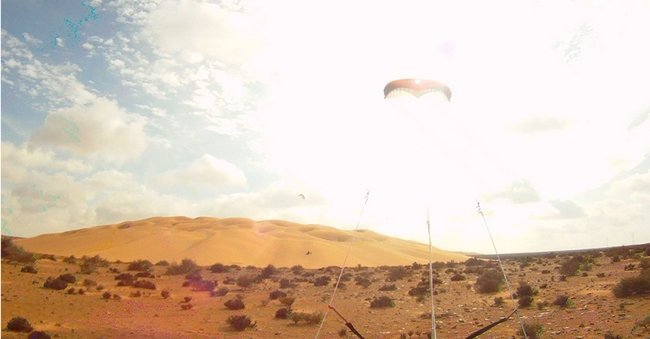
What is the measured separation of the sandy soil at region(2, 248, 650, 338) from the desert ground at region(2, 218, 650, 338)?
1.6 inches

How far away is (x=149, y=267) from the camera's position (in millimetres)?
33531

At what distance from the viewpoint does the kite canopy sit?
32.7 ft

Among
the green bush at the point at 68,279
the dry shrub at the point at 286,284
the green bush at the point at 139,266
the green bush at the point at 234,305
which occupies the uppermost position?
the green bush at the point at 139,266

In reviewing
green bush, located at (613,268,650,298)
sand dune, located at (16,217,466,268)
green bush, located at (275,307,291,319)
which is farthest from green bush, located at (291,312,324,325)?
sand dune, located at (16,217,466,268)

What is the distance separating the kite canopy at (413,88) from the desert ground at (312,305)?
831 cm

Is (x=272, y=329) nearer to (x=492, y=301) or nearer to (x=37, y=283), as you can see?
(x=492, y=301)

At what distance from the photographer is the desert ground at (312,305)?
1459 cm

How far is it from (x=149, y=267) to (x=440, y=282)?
2219 centimetres

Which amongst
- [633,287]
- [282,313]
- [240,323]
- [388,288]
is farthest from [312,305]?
[633,287]

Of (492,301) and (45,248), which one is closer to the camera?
(492,301)

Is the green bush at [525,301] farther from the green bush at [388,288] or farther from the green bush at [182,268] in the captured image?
the green bush at [182,268]

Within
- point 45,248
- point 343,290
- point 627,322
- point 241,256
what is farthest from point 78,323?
point 45,248

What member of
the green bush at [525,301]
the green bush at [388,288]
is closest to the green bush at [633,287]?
the green bush at [525,301]

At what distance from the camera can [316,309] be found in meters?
19.7
